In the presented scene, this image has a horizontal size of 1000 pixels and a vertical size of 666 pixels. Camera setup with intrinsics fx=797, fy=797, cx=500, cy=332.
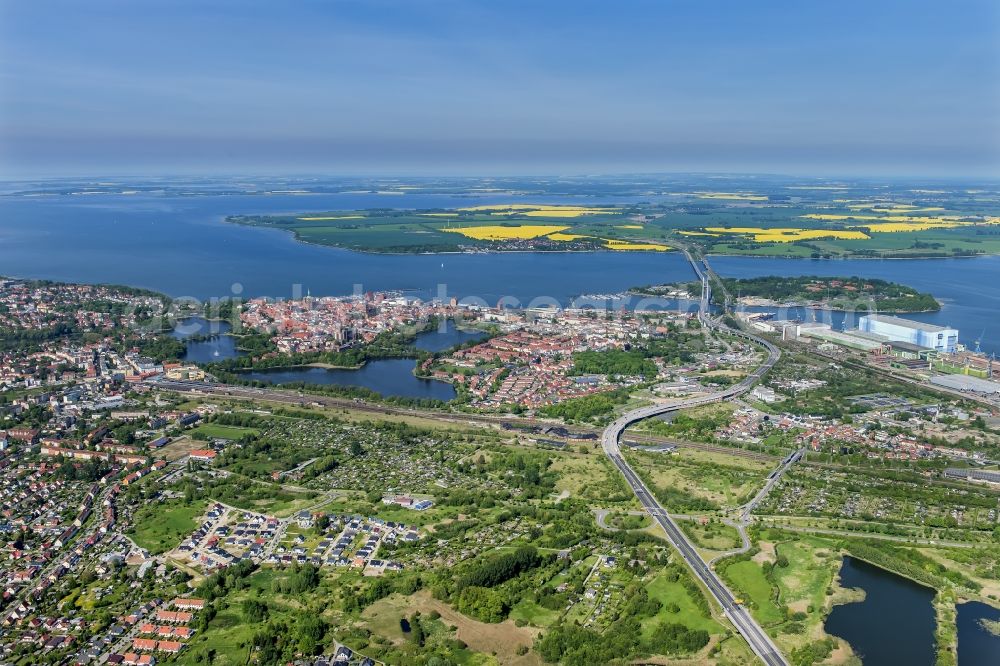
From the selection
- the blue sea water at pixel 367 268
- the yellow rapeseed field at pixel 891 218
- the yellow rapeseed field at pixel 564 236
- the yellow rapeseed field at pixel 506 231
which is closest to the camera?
the blue sea water at pixel 367 268

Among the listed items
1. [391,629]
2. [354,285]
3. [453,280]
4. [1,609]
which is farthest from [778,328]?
[1,609]

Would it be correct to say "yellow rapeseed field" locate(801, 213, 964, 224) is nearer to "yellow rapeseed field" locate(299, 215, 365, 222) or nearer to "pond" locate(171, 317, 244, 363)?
"yellow rapeseed field" locate(299, 215, 365, 222)

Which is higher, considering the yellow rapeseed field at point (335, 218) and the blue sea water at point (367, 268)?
the yellow rapeseed field at point (335, 218)

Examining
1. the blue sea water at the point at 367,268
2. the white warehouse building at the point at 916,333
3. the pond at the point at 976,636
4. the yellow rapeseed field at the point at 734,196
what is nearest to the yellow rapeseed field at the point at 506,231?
the blue sea water at the point at 367,268

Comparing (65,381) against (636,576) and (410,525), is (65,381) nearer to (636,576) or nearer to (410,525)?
(410,525)

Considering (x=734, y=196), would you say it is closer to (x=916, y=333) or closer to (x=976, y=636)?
(x=916, y=333)

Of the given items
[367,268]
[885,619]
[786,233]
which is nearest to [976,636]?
[885,619]

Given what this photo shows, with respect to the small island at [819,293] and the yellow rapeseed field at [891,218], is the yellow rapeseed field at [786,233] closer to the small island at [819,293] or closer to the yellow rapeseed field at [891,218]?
the yellow rapeseed field at [891,218]
